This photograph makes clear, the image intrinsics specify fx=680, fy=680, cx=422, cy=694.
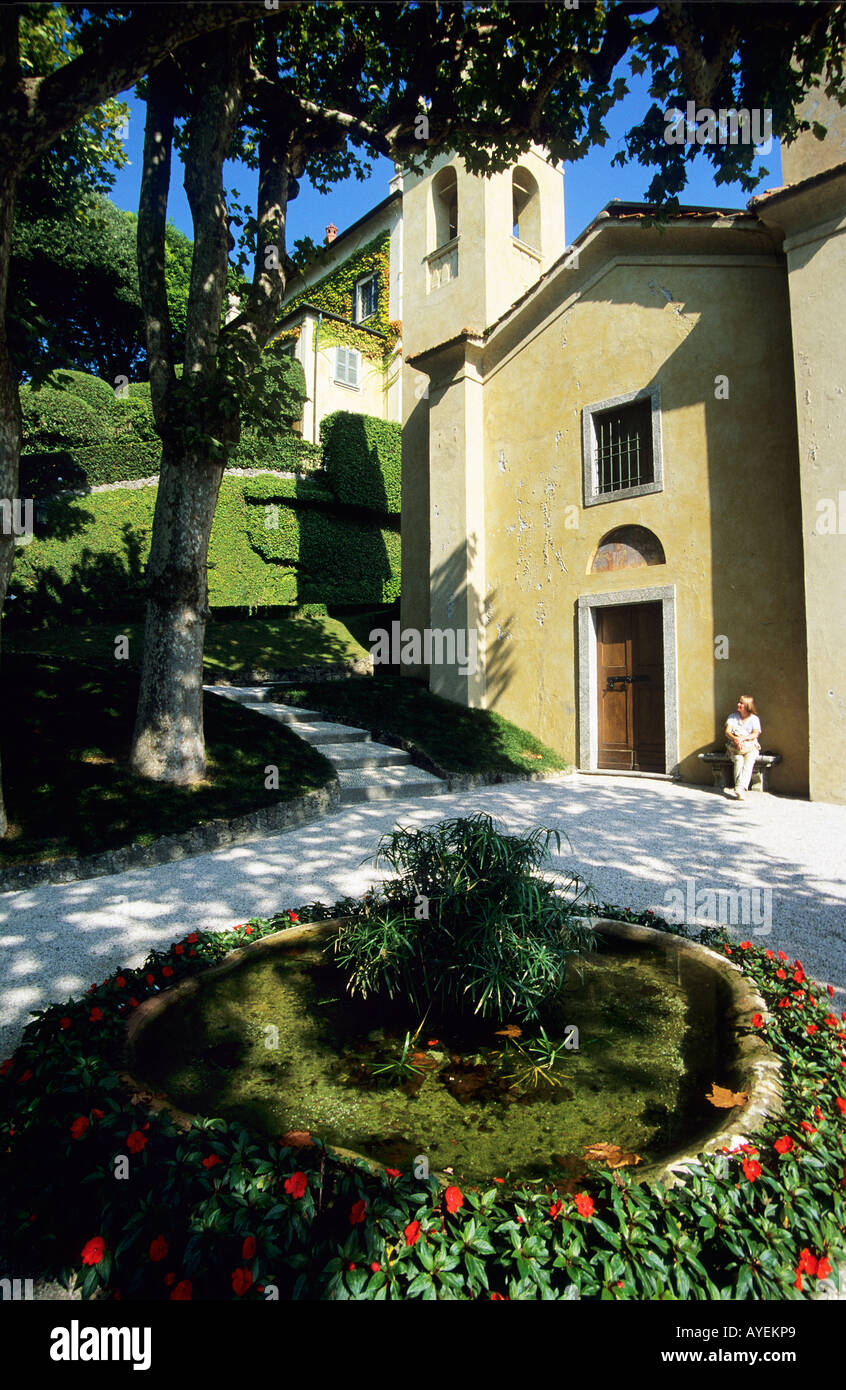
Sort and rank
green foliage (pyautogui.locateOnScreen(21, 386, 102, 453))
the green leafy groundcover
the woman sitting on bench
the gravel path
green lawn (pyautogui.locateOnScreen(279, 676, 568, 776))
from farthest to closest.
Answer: green foliage (pyautogui.locateOnScreen(21, 386, 102, 453))
green lawn (pyautogui.locateOnScreen(279, 676, 568, 776))
the woman sitting on bench
the gravel path
the green leafy groundcover

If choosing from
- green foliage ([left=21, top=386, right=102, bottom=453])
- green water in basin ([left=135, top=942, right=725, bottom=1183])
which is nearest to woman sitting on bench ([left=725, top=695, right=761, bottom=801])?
green water in basin ([left=135, top=942, right=725, bottom=1183])

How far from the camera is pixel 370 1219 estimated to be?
1.70 metres

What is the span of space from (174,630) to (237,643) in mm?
8217

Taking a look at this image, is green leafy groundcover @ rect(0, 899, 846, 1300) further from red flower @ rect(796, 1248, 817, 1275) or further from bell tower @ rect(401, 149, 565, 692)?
bell tower @ rect(401, 149, 565, 692)

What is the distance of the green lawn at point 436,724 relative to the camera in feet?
33.4

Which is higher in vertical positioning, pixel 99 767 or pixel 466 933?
pixel 99 767

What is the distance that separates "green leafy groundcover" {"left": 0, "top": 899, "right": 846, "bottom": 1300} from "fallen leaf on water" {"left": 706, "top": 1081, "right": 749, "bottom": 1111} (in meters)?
0.13

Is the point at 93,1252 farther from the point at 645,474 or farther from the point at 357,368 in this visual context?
the point at 357,368

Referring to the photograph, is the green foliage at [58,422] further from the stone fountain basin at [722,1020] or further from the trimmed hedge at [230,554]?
the stone fountain basin at [722,1020]

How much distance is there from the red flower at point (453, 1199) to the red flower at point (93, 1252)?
865 millimetres

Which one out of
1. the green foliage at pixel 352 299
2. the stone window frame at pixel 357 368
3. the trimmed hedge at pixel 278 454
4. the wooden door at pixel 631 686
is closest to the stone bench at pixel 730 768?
the wooden door at pixel 631 686

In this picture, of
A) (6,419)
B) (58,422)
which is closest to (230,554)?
(58,422)

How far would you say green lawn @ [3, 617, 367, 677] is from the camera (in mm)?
12625

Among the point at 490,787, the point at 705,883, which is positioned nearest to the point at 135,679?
the point at 490,787
